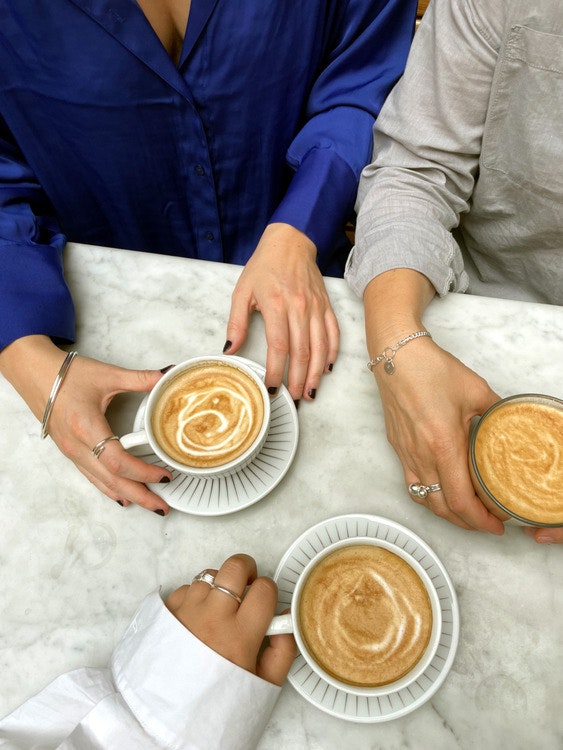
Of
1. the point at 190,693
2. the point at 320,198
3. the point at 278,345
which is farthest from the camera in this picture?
the point at 320,198

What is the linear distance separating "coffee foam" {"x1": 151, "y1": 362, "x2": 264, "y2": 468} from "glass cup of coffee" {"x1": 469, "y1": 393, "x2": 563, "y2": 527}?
0.30 m

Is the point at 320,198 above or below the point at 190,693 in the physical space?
above

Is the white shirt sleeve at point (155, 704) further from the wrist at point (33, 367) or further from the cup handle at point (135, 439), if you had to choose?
the wrist at point (33, 367)

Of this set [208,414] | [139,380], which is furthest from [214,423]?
[139,380]

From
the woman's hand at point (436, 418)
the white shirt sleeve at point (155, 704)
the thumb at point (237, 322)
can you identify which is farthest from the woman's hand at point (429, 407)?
the white shirt sleeve at point (155, 704)

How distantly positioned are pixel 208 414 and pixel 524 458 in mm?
435

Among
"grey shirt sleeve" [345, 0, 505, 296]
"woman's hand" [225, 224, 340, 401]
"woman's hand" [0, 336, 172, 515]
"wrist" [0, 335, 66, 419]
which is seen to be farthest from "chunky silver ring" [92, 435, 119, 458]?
"grey shirt sleeve" [345, 0, 505, 296]

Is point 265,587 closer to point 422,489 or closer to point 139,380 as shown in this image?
point 422,489

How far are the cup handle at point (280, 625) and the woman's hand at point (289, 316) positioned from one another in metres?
0.31

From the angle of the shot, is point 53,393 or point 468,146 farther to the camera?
point 468,146

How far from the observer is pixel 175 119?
3.11 feet

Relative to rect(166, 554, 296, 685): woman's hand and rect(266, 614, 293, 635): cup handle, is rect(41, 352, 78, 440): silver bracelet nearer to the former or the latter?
rect(166, 554, 296, 685): woman's hand

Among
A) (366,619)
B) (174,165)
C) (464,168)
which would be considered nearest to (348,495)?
(366,619)

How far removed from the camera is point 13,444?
750 millimetres
